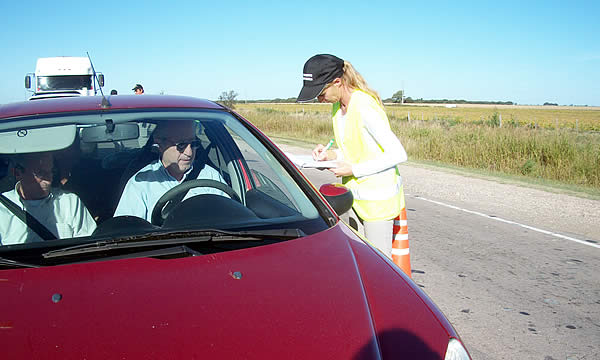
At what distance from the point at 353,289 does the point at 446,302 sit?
2.76 meters

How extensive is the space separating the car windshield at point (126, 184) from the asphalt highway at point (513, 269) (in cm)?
178

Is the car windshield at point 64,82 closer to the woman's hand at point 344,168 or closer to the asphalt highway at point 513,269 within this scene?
the asphalt highway at point 513,269

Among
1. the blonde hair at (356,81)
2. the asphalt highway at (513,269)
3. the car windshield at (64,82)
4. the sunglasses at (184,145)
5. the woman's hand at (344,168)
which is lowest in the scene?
the asphalt highway at (513,269)

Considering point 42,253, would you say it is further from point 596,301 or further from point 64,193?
point 596,301

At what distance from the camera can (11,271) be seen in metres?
2.15

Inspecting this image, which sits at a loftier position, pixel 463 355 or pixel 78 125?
pixel 78 125

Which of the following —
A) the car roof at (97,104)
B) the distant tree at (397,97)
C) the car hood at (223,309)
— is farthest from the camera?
the distant tree at (397,97)

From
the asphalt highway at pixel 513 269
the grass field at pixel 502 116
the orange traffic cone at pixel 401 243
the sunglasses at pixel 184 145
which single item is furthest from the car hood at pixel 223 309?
the grass field at pixel 502 116

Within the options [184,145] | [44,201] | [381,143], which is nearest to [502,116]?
[381,143]

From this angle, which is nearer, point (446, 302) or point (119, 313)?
point (119, 313)

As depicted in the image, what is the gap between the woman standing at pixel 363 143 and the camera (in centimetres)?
338

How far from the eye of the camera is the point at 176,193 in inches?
119

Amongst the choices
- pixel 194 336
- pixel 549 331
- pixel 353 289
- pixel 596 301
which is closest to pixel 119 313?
pixel 194 336

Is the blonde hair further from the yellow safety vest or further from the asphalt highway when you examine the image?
the asphalt highway
